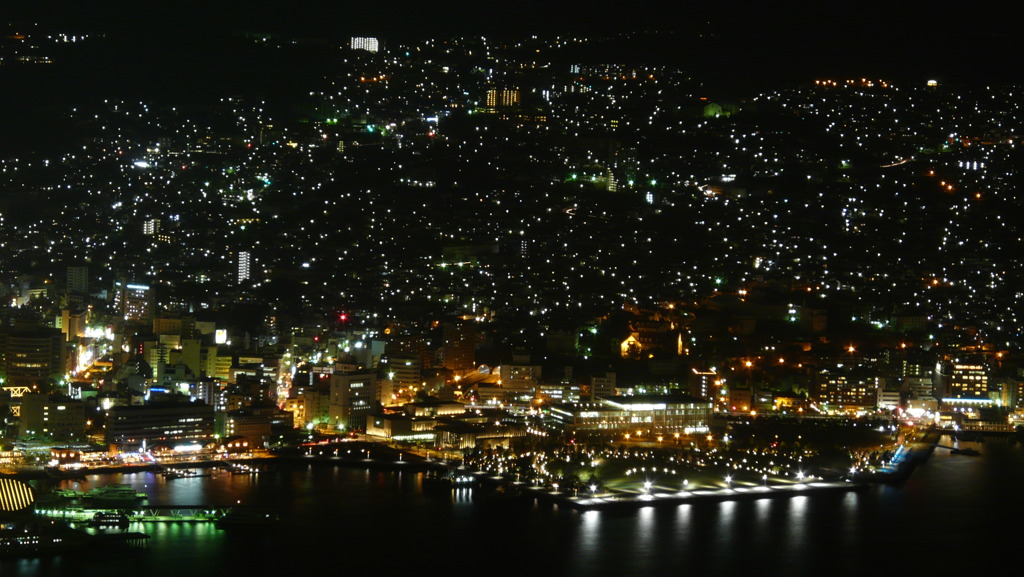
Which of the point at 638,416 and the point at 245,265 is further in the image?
the point at 245,265

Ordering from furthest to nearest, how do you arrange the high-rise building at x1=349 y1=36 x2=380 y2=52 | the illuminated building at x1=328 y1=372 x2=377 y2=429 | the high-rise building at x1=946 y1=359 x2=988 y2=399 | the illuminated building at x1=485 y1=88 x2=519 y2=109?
the high-rise building at x1=349 y1=36 x2=380 y2=52
the illuminated building at x1=485 y1=88 x2=519 y2=109
the high-rise building at x1=946 y1=359 x2=988 y2=399
the illuminated building at x1=328 y1=372 x2=377 y2=429

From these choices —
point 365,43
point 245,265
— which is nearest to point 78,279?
point 245,265

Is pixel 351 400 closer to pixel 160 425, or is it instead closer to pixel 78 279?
pixel 160 425

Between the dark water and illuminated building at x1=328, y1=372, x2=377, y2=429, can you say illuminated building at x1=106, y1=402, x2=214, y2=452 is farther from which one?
illuminated building at x1=328, y1=372, x2=377, y2=429


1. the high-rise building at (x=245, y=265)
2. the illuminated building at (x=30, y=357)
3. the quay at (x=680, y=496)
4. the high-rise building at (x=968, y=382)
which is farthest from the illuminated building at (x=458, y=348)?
the high-rise building at (x=968, y=382)

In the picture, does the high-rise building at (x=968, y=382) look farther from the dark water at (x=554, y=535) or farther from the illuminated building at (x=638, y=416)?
the dark water at (x=554, y=535)

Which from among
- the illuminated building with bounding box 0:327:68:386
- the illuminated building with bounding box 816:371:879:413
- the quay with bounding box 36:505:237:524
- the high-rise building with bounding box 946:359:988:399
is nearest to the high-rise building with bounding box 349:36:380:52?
the illuminated building with bounding box 0:327:68:386

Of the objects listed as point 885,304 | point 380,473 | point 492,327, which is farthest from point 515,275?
point 380,473

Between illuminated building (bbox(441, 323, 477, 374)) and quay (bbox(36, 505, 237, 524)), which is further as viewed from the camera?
illuminated building (bbox(441, 323, 477, 374))
